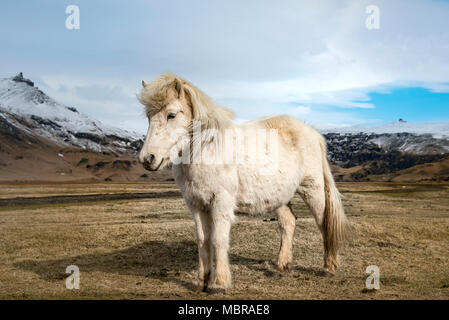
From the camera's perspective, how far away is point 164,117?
19.6 feet

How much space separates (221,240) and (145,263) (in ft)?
13.4

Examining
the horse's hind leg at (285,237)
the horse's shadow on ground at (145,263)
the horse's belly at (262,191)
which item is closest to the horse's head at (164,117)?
the horse's belly at (262,191)

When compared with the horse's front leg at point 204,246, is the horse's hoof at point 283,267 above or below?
below

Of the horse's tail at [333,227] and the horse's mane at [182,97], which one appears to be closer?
the horse's mane at [182,97]

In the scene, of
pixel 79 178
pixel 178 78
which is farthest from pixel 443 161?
pixel 178 78

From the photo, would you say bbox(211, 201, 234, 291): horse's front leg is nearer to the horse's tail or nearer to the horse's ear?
the horse's ear

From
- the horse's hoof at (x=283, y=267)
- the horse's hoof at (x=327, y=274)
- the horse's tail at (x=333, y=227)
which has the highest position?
the horse's tail at (x=333, y=227)

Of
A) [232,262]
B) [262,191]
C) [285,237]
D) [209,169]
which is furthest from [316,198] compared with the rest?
[209,169]

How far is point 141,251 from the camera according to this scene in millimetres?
10719

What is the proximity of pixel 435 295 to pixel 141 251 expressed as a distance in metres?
7.51

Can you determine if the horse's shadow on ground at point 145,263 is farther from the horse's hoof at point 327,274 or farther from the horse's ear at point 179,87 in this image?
the horse's ear at point 179,87

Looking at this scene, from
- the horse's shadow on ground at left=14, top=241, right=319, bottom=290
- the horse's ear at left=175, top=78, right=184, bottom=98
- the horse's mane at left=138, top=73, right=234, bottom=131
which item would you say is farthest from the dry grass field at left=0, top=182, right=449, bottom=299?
the horse's ear at left=175, top=78, right=184, bottom=98

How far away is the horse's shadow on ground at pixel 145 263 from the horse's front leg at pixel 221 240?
46.9 inches

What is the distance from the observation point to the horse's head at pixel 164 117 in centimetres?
579
